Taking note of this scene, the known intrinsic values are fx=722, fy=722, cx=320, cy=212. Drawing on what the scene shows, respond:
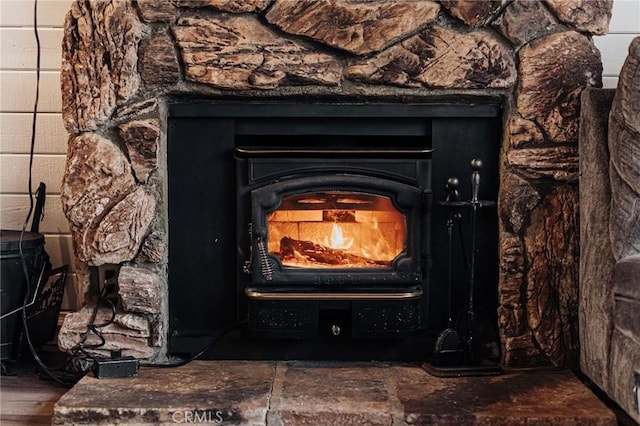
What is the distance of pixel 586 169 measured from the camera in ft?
6.09

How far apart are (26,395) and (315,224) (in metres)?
0.91

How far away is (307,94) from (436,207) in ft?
1.59

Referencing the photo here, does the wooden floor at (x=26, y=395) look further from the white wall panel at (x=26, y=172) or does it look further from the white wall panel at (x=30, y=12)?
the white wall panel at (x=30, y=12)

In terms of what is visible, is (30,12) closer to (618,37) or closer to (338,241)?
(338,241)

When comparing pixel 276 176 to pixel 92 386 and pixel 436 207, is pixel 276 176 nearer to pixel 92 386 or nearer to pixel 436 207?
pixel 436 207

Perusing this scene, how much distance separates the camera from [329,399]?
1735 mm

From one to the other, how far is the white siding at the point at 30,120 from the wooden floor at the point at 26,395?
1.12 feet

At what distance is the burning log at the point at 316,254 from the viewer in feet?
6.77

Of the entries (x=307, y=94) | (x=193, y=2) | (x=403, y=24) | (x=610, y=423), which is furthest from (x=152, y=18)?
(x=610, y=423)

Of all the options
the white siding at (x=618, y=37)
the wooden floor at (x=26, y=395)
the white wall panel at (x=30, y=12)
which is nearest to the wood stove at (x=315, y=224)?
the wooden floor at (x=26, y=395)

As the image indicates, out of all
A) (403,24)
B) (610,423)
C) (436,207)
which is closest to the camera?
(610,423)

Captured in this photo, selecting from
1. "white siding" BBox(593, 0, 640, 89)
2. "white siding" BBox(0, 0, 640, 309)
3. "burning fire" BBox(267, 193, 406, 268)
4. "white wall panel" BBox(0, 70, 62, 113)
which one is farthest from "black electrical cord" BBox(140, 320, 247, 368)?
"white siding" BBox(593, 0, 640, 89)

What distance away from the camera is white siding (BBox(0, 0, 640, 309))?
2375mm

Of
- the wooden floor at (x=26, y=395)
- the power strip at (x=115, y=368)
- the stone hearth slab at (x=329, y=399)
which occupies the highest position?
the power strip at (x=115, y=368)
